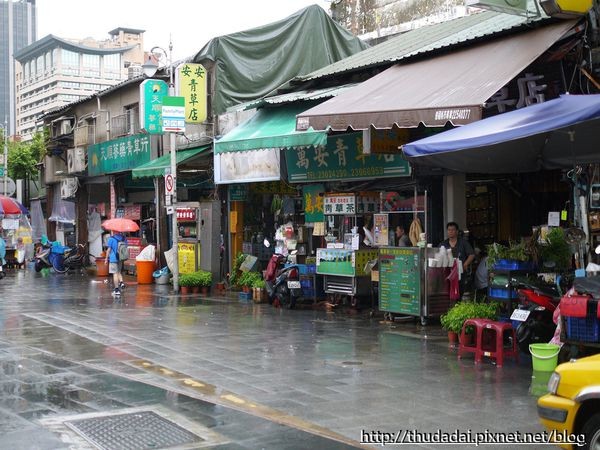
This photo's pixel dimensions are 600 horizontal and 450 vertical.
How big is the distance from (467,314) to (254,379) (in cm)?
343

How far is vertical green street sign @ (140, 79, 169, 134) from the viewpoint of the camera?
787 inches

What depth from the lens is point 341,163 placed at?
15320 millimetres

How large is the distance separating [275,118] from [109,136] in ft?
47.2

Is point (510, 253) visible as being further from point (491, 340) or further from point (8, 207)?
point (8, 207)

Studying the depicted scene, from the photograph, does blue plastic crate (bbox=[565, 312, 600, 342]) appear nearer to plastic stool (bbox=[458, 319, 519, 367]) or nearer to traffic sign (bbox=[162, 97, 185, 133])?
plastic stool (bbox=[458, 319, 519, 367])

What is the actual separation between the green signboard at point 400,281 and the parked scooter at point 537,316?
3102 millimetres

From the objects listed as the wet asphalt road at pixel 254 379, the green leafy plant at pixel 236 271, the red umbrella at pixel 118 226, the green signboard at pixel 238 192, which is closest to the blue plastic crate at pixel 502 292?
the wet asphalt road at pixel 254 379

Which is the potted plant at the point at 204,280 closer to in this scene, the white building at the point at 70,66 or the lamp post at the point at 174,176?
the lamp post at the point at 174,176

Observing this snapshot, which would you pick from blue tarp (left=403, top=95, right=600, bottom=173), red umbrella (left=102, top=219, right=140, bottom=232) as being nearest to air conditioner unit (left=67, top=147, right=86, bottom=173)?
red umbrella (left=102, top=219, right=140, bottom=232)

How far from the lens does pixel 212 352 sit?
10.5m

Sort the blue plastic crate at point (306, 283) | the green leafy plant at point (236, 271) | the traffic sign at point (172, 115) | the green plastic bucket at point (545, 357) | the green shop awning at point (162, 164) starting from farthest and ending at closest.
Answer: the green shop awning at point (162, 164) → the green leafy plant at point (236, 271) → the traffic sign at point (172, 115) → the blue plastic crate at point (306, 283) → the green plastic bucket at point (545, 357)

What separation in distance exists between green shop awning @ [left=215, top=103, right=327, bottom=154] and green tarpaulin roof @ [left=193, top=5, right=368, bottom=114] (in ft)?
16.0

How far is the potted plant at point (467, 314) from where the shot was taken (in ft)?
33.3

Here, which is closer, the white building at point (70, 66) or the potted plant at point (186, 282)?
the potted plant at point (186, 282)
